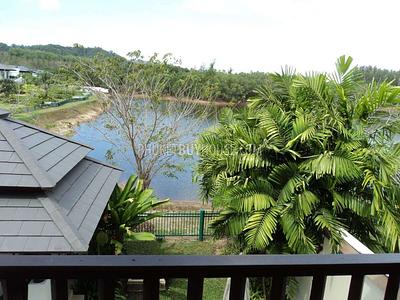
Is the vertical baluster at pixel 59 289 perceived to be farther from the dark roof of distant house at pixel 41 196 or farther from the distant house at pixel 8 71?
the distant house at pixel 8 71

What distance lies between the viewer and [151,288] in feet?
3.05

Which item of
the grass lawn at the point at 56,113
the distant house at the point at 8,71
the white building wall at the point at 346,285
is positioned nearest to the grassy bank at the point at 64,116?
the grass lawn at the point at 56,113

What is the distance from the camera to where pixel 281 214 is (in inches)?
205

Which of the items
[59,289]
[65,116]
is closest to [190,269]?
[59,289]

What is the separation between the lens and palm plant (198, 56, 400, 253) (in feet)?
15.9

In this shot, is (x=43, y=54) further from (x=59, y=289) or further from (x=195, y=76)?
(x=59, y=289)

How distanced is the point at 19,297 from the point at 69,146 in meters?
5.99

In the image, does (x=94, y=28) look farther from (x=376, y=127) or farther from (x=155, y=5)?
(x=376, y=127)

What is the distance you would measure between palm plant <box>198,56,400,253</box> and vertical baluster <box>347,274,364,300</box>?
13.0 ft

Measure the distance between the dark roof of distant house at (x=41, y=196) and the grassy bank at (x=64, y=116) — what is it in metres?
8.37

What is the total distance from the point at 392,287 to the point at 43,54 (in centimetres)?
2417

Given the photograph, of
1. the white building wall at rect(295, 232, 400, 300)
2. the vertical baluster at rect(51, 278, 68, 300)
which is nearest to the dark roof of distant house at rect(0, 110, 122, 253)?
the white building wall at rect(295, 232, 400, 300)

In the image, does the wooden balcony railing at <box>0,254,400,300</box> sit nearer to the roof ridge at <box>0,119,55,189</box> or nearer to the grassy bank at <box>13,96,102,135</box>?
the roof ridge at <box>0,119,55,189</box>

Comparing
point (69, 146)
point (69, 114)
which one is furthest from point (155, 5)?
point (69, 146)
